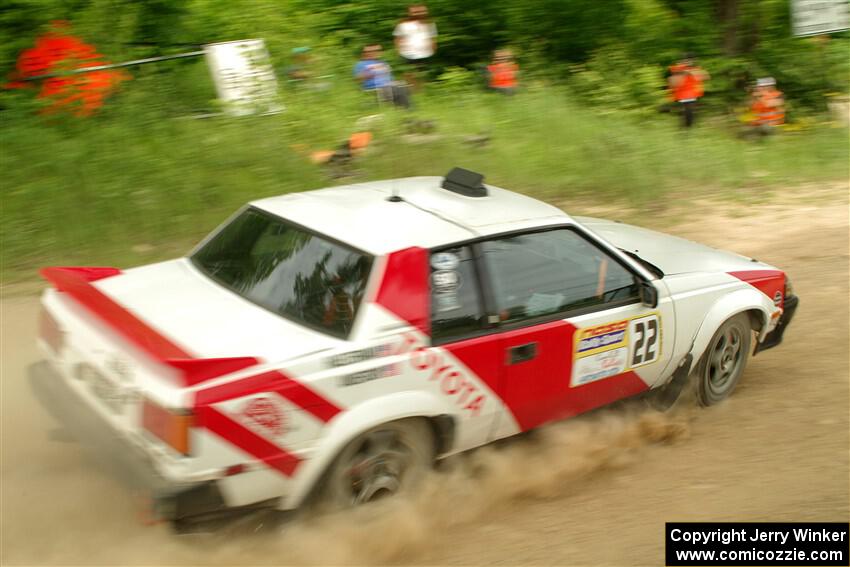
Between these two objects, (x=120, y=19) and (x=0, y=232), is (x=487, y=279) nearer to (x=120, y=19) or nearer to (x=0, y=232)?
(x=0, y=232)

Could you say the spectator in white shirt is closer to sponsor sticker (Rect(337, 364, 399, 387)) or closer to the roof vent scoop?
the roof vent scoop

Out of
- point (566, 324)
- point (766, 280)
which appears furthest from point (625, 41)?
point (566, 324)

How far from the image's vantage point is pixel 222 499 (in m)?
3.67

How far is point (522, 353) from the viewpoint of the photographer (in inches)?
178

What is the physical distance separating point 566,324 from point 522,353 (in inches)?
Result: 12.5

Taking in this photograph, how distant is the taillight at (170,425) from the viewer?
11.6ft

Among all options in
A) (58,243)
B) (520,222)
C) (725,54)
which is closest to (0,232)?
(58,243)

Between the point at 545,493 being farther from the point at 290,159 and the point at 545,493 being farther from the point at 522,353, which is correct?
the point at 290,159

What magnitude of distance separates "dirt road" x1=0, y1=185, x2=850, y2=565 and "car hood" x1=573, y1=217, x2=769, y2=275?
91cm

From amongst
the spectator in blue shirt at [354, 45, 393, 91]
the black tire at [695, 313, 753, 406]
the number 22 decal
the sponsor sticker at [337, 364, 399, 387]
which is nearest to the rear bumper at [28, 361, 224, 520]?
the sponsor sticker at [337, 364, 399, 387]

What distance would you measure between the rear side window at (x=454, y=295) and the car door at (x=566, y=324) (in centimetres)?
8

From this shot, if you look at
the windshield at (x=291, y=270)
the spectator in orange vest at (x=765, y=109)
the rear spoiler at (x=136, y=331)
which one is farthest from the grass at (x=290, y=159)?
the windshield at (x=291, y=270)

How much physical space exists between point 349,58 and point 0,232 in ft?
22.4

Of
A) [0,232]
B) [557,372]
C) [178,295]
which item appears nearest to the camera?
[178,295]
